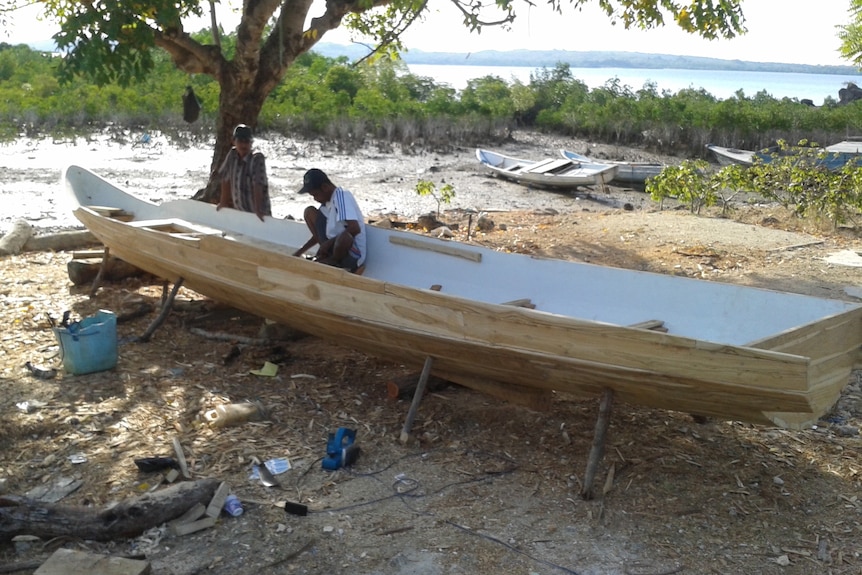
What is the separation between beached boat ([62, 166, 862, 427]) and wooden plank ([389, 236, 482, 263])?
1 cm

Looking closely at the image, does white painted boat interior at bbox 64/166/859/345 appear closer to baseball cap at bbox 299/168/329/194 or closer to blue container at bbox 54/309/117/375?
baseball cap at bbox 299/168/329/194

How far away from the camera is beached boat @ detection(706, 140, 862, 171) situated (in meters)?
10.9

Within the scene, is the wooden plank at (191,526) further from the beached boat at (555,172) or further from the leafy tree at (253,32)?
the beached boat at (555,172)

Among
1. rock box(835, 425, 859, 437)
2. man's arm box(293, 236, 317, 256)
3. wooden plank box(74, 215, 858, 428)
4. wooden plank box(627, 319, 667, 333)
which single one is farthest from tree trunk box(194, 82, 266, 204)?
rock box(835, 425, 859, 437)

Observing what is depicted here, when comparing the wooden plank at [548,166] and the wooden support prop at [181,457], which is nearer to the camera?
the wooden support prop at [181,457]

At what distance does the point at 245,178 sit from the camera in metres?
7.13

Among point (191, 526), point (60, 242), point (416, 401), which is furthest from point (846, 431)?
point (60, 242)

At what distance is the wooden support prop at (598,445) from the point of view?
392cm

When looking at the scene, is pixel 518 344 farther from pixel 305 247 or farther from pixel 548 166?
pixel 548 166

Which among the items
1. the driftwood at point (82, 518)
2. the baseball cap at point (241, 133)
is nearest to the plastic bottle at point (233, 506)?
the driftwood at point (82, 518)

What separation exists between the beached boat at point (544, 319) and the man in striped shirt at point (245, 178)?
1.20 feet

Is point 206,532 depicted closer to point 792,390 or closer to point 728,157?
point 792,390

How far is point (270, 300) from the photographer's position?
5.45 metres

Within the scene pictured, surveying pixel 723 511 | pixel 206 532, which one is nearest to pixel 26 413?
A: pixel 206 532
